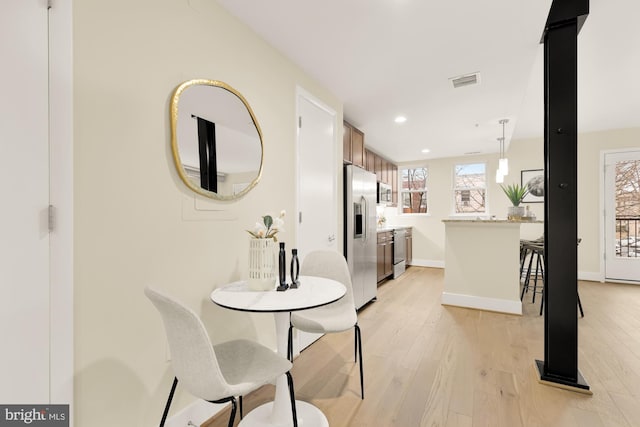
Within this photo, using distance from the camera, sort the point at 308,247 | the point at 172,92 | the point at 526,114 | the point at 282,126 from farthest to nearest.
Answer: the point at 526,114
the point at 308,247
the point at 282,126
the point at 172,92

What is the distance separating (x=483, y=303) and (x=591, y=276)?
302 centimetres

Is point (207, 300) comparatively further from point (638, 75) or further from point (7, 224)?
point (638, 75)

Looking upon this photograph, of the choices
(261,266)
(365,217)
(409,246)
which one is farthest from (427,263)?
(261,266)

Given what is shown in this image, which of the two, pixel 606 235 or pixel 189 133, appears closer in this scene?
pixel 189 133

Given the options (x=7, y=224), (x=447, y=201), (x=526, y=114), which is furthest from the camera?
(x=447, y=201)

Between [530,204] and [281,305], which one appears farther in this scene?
[530,204]

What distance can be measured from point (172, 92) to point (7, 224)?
0.92m

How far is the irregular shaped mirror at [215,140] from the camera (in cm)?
162

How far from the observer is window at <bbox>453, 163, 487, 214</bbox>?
632 cm

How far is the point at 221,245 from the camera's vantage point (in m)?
1.87

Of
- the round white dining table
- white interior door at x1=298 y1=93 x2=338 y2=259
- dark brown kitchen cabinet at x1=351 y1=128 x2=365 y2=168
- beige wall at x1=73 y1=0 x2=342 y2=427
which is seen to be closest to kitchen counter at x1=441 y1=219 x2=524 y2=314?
dark brown kitchen cabinet at x1=351 y1=128 x2=365 y2=168

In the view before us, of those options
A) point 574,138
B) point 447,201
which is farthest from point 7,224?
point 447,201

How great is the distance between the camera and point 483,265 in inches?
145

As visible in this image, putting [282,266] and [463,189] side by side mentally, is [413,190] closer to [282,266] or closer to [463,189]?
[463,189]
